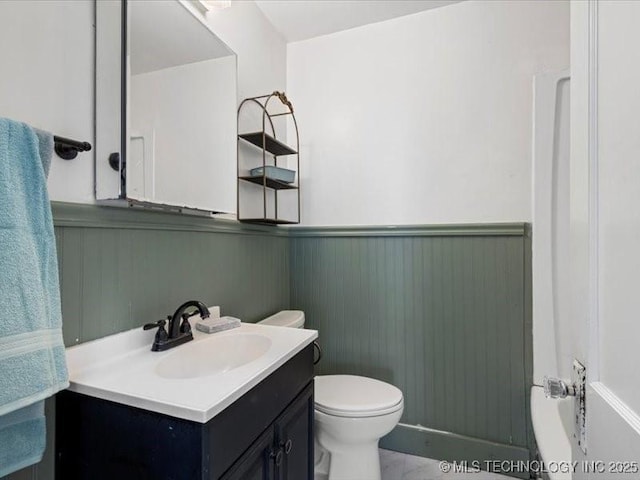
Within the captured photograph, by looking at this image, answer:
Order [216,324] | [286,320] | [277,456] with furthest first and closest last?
[286,320], [216,324], [277,456]

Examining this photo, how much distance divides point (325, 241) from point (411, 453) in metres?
1.27

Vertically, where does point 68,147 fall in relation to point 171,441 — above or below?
above

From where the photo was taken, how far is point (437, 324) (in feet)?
5.84

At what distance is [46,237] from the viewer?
0.69 metres

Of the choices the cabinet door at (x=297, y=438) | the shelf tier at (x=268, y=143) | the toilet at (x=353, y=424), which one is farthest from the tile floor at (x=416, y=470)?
the shelf tier at (x=268, y=143)

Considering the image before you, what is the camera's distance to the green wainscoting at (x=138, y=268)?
0.87 meters

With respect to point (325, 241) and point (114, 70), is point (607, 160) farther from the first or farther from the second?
point (325, 241)

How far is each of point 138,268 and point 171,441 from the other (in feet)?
1.88

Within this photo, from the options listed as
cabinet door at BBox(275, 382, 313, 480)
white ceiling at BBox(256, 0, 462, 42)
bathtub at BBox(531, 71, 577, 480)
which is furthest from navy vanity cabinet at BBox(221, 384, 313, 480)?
white ceiling at BBox(256, 0, 462, 42)

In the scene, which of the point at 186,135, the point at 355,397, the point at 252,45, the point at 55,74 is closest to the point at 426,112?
the point at 252,45

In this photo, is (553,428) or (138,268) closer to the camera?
(138,268)

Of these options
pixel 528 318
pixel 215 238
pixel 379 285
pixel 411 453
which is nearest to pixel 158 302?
pixel 215 238

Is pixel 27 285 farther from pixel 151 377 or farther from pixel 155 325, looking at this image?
pixel 155 325

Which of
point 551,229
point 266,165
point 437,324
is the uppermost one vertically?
point 266,165
